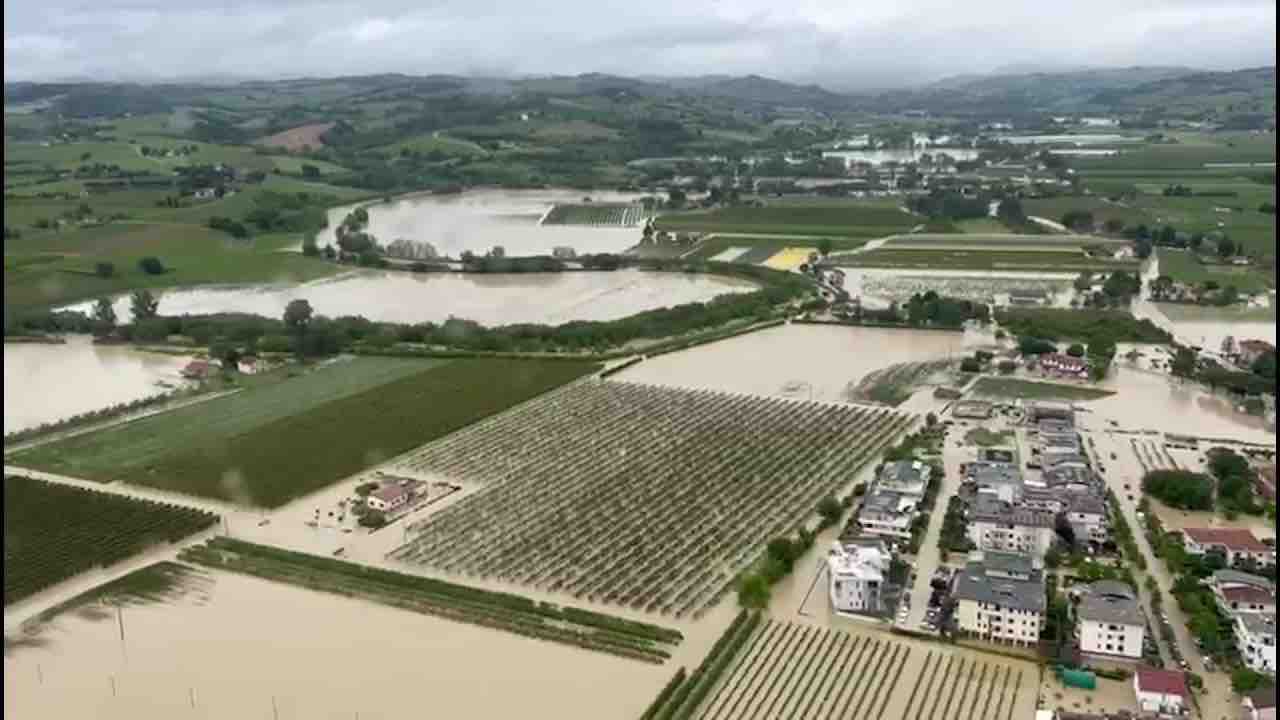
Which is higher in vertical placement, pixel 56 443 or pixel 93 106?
pixel 93 106

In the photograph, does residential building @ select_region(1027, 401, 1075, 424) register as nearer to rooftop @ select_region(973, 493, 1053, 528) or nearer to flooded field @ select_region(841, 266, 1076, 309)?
rooftop @ select_region(973, 493, 1053, 528)

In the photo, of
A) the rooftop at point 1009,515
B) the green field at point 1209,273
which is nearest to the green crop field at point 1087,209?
the green field at point 1209,273

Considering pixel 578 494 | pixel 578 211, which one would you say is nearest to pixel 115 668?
pixel 578 494

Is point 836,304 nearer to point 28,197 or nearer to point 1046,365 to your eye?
point 1046,365

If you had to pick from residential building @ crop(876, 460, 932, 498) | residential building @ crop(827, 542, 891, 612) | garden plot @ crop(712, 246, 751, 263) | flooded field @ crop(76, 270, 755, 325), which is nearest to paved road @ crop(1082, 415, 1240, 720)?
residential building @ crop(876, 460, 932, 498)

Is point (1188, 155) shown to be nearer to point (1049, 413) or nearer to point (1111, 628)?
point (1049, 413)

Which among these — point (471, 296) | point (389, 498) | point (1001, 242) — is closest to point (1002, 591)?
point (389, 498)
